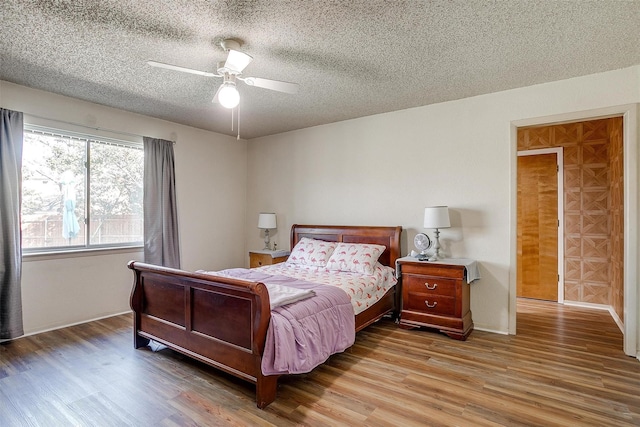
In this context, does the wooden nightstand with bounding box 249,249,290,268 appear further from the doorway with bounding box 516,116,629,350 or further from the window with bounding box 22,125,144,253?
the doorway with bounding box 516,116,629,350

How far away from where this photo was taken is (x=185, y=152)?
200 inches

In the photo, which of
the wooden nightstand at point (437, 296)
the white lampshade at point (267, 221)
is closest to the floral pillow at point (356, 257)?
the wooden nightstand at point (437, 296)

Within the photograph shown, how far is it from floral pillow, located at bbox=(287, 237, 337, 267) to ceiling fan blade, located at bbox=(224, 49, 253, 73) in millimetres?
2449

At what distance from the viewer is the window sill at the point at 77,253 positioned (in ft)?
11.9

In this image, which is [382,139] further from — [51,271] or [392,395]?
[51,271]

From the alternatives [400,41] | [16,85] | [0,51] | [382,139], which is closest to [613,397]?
[400,41]

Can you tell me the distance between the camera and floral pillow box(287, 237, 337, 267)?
14.1 feet

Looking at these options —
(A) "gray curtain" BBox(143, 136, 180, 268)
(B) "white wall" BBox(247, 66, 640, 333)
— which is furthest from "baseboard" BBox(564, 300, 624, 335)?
(A) "gray curtain" BBox(143, 136, 180, 268)

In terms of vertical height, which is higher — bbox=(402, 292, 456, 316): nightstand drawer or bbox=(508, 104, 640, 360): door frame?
bbox=(508, 104, 640, 360): door frame

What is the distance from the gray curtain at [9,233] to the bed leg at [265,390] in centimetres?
289

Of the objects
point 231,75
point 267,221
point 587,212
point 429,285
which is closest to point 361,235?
point 429,285

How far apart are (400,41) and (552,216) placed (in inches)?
158

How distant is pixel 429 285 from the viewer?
365 cm

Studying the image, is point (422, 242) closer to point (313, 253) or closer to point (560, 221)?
point (313, 253)
